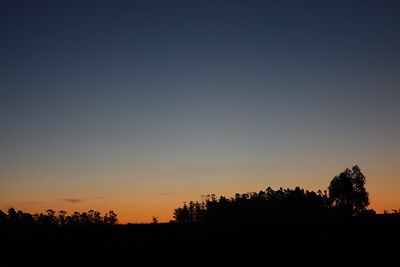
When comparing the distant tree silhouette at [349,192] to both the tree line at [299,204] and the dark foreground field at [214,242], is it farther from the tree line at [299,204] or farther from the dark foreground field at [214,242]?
the dark foreground field at [214,242]

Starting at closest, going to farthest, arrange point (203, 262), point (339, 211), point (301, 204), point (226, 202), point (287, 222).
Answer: point (203, 262) → point (287, 222) → point (339, 211) → point (301, 204) → point (226, 202)

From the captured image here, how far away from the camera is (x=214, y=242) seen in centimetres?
4669

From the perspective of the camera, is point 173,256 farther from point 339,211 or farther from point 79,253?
point 339,211

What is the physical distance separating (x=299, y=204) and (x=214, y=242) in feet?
421

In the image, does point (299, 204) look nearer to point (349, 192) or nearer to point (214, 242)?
point (349, 192)

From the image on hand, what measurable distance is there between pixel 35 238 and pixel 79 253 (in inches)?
296

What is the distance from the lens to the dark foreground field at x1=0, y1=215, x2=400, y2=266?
146 feet

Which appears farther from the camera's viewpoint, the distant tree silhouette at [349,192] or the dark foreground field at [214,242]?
the distant tree silhouette at [349,192]

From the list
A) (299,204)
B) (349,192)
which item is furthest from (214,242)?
(299,204)

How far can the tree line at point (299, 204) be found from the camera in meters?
117

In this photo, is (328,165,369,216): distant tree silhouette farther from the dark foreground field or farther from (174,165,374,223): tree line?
the dark foreground field

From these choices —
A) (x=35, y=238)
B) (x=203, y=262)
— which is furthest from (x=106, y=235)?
(x=203, y=262)

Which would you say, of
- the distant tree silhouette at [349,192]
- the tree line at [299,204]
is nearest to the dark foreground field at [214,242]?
the tree line at [299,204]

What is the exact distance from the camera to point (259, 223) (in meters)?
52.2
